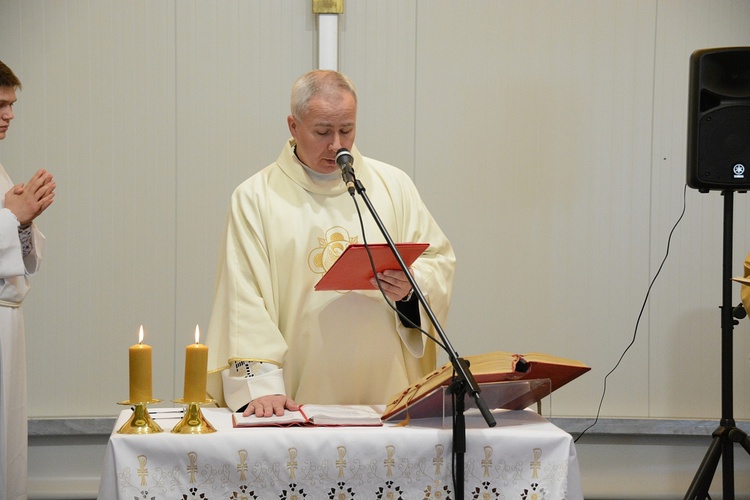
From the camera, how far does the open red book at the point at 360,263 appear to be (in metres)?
2.39

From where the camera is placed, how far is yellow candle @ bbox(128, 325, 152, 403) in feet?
7.02

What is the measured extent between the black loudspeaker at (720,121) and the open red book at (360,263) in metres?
1.84

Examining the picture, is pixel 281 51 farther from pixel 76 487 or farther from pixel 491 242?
pixel 76 487

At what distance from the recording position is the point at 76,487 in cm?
504

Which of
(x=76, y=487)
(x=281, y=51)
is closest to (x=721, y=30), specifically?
(x=281, y=51)

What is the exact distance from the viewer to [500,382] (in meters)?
2.28

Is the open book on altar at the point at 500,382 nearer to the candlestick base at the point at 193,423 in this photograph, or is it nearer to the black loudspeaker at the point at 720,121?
the candlestick base at the point at 193,423

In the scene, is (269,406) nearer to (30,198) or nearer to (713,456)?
(30,198)

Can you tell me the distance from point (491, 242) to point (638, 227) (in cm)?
86

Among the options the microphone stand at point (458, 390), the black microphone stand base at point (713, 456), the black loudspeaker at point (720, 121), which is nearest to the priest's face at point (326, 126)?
the microphone stand at point (458, 390)

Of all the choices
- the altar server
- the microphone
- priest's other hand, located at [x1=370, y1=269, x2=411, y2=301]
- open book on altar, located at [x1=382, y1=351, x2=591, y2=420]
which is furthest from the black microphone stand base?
the altar server

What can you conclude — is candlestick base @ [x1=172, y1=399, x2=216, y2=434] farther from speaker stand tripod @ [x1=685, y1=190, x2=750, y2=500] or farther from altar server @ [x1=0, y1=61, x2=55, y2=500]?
speaker stand tripod @ [x1=685, y1=190, x2=750, y2=500]

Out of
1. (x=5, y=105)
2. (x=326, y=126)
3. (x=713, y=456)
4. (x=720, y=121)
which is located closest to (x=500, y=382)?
(x=326, y=126)

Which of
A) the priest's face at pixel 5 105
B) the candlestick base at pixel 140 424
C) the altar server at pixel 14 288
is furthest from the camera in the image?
the priest's face at pixel 5 105
